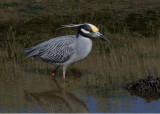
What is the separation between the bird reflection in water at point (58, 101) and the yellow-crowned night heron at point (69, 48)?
751mm

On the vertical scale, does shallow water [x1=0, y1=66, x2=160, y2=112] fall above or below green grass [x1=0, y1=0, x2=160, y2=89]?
below

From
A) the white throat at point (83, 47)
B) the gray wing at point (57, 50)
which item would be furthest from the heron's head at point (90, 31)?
the gray wing at point (57, 50)

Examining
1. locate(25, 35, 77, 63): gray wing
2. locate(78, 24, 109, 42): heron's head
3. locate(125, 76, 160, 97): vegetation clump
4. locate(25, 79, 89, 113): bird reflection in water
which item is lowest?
locate(25, 79, 89, 113): bird reflection in water

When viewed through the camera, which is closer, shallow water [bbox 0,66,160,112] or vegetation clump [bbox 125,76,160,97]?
shallow water [bbox 0,66,160,112]

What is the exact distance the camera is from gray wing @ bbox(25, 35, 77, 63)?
29.6 ft

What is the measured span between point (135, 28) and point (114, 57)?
3.79 meters

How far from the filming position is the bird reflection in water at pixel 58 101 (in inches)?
290

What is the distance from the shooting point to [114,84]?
8578 millimetres

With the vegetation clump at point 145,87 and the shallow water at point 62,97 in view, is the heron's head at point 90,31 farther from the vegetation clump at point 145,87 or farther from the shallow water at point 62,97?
the vegetation clump at point 145,87

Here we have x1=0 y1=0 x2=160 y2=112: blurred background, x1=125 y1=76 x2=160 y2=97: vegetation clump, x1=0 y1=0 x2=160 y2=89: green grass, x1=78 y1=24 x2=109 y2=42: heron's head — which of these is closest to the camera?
x1=0 y1=0 x2=160 y2=112: blurred background

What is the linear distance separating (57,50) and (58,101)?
157 cm

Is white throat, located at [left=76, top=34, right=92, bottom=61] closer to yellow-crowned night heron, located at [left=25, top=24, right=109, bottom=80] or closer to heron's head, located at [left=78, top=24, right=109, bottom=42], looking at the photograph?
yellow-crowned night heron, located at [left=25, top=24, right=109, bottom=80]

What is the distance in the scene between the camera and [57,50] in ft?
Result: 29.9

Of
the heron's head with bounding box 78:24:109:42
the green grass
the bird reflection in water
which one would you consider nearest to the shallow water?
the bird reflection in water
